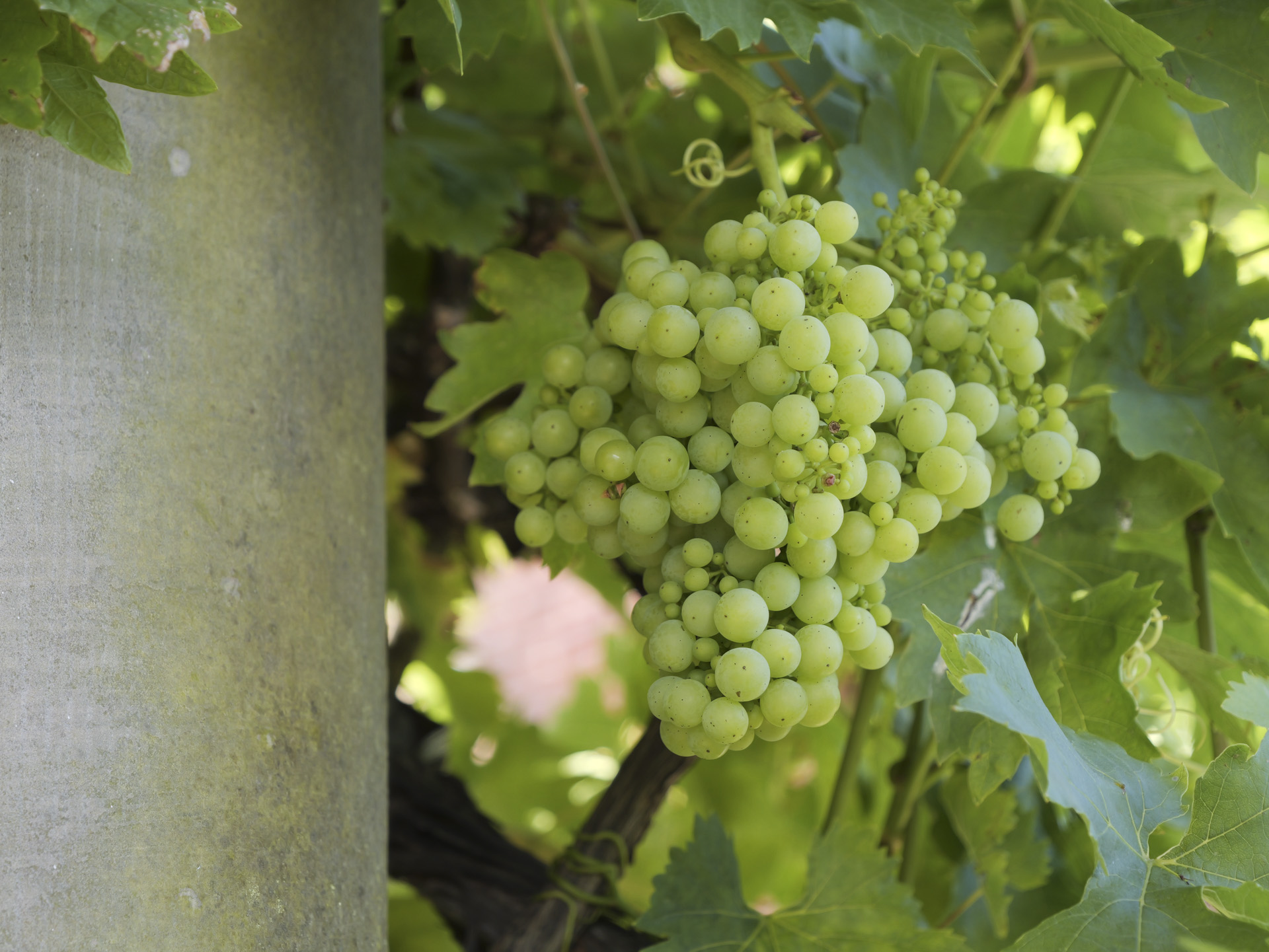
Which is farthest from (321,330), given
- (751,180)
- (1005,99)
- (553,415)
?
(1005,99)

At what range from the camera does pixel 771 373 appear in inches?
18.8

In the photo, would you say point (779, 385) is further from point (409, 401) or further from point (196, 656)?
point (409, 401)

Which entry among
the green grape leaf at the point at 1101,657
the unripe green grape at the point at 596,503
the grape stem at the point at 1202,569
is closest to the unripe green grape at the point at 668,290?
the unripe green grape at the point at 596,503

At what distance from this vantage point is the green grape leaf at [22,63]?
45cm

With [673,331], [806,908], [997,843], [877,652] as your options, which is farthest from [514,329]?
[997,843]

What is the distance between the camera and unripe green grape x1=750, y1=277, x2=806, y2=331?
483mm

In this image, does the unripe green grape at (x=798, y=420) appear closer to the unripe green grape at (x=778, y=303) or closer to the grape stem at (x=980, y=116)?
the unripe green grape at (x=778, y=303)

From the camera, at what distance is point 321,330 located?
0.59 metres

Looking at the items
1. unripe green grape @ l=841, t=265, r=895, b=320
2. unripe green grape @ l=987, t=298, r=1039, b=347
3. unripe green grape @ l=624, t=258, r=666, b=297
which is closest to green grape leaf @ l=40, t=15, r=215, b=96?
Result: unripe green grape @ l=624, t=258, r=666, b=297

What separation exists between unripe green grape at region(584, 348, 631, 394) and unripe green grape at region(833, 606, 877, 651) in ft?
0.60

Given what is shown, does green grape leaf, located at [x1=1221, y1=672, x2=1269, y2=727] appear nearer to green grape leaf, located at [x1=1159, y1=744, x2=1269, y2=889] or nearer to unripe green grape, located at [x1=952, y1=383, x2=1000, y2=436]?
green grape leaf, located at [x1=1159, y1=744, x2=1269, y2=889]

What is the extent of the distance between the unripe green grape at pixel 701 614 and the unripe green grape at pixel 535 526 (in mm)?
121

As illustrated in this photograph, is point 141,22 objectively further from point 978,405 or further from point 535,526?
point 978,405

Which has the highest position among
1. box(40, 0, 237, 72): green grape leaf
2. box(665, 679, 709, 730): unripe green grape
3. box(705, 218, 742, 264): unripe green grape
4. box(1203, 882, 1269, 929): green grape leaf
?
box(40, 0, 237, 72): green grape leaf
